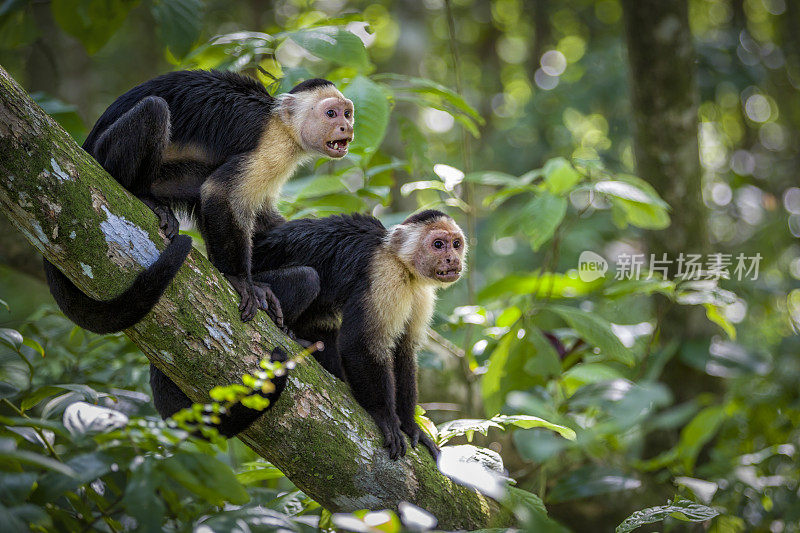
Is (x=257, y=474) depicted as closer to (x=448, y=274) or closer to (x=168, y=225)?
(x=168, y=225)

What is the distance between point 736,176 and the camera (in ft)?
28.3

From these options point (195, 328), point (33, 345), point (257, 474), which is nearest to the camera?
point (195, 328)

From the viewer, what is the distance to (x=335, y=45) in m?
3.38

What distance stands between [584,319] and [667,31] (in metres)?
2.58

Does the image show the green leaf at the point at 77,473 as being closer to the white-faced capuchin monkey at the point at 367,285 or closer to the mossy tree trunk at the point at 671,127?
the white-faced capuchin monkey at the point at 367,285

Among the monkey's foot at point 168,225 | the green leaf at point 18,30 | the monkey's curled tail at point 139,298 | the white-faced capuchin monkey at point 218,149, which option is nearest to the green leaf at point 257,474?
the white-faced capuchin monkey at point 218,149

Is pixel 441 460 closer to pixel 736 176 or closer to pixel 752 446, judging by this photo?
pixel 752 446

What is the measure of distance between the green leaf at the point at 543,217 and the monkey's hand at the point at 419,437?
1.17 metres

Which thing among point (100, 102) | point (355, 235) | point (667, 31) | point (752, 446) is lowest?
point (752, 446)

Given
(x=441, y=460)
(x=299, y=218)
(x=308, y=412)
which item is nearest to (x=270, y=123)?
(x=299, y=218)

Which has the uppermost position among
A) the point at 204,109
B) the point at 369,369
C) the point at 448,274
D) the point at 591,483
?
the point at 204,109

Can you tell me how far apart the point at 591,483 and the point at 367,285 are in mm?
1778

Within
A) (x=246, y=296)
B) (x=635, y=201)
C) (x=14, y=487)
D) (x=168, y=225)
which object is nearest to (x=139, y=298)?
(x=168, y=225)

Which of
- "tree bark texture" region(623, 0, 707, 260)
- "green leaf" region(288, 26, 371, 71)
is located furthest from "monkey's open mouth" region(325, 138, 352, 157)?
"tree bark texture" region(623, 0, 707, 260)
